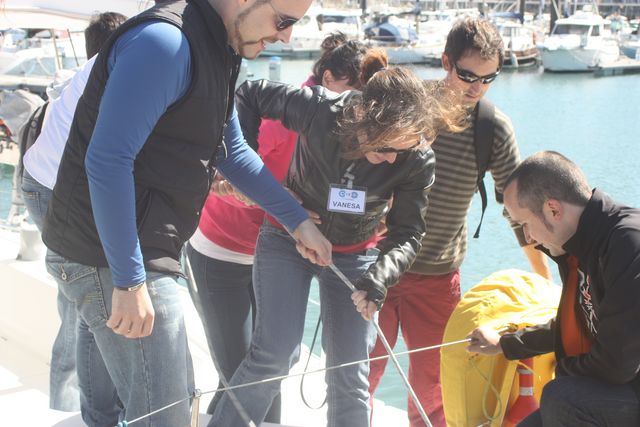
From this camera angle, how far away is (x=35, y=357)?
4.18m

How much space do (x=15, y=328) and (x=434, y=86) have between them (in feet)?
9.05

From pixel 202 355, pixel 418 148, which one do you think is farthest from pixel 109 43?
pixel 202 355

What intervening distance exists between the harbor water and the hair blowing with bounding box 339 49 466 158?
0.67 meters

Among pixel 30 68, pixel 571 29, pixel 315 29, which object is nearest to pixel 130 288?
pixel 30 68

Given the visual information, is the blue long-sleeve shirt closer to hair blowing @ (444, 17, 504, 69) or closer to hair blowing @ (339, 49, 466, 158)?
hair blowing @ (339, 49, 466, 158)

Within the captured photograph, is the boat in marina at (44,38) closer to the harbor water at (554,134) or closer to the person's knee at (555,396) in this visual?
the harbor water at (554,134)

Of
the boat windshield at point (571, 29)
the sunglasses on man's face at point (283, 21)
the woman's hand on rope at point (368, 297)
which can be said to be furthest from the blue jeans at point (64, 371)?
the boat windshield at point (571, 29)

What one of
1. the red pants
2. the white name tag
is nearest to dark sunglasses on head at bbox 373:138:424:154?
the white name tag

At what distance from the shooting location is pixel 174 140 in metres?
1.83

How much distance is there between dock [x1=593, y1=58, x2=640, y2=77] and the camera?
35.3m

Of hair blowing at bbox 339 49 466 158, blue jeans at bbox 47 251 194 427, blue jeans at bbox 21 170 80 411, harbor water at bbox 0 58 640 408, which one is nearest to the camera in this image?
blue jeans at bbox 47 251 194 427

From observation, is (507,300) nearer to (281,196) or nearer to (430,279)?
(430,279)

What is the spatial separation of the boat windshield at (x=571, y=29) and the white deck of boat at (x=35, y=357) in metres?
35.8

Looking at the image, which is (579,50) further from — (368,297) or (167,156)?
(167,156)
